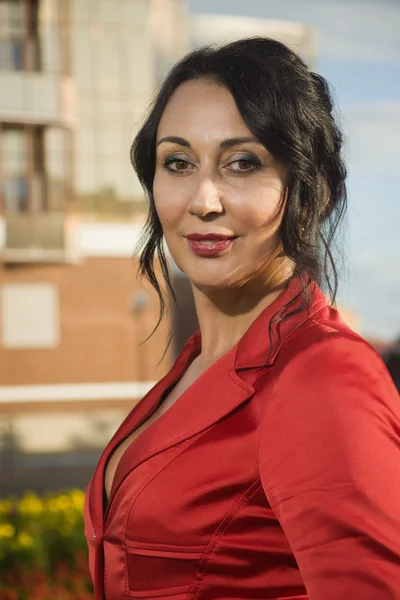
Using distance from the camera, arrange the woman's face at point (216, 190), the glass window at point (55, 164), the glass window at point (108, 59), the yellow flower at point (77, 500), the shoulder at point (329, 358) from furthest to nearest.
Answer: the glass window at point (108, 59) < the glass window at point (55, 164) < the yellow flower at point (77, 500) < the woman's face at point (216, 190) < the shoulder at point (329, 358)

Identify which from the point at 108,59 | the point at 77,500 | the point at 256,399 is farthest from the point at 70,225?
the point at 256,399

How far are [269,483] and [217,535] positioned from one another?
17cm

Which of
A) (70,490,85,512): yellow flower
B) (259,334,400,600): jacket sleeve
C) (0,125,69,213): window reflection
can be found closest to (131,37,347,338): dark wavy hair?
(259,334,400,600): jacket sleeve

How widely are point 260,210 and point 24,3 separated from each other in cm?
1975

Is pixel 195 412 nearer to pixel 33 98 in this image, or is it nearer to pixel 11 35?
pixel 33 98

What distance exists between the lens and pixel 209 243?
1.80 metres

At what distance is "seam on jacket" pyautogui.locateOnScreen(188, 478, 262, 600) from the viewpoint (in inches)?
59.9

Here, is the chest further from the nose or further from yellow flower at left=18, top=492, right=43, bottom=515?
yellow flower at left=18, top=492, right=43, bottom=515

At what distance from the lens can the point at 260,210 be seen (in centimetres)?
174

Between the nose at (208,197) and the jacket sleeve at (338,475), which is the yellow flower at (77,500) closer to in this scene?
the nose at (208,197)

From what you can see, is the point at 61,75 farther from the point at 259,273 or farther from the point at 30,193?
the point at 259,273

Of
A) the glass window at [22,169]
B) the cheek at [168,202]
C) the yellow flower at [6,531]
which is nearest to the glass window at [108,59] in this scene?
the glass window at [22,169]

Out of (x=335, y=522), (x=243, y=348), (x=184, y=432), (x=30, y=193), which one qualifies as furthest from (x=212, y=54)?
(x=30, y=193)

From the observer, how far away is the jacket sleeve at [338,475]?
52.6 inches
